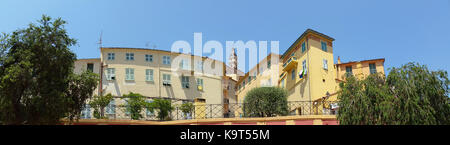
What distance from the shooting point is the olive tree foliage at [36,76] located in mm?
13310

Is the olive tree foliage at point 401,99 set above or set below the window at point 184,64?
below

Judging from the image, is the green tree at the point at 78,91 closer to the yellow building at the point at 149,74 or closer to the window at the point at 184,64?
the yellow building at the point at 149,74

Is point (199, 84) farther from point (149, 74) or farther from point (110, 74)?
point (110, 74)

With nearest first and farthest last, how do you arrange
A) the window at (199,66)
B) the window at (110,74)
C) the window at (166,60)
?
the window at (110,74) < the window at (166,60) < the window at (199,66)

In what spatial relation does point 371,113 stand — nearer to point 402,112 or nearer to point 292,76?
point 402,112

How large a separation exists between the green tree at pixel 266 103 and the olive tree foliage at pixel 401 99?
27.7 ft

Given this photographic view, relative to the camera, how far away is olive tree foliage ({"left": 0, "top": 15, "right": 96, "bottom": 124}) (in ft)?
43.7

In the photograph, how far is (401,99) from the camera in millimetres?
12695

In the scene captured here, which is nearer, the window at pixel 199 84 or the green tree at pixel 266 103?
A: the green tree at pixel 266 103

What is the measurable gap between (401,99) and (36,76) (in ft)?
43.9

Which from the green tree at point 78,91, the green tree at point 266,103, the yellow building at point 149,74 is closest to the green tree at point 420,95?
the green tree at point 266,103

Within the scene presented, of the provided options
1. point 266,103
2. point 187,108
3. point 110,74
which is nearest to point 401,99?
point 266,103
